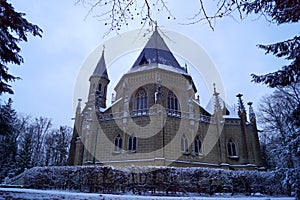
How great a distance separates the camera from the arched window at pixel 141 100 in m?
23.8

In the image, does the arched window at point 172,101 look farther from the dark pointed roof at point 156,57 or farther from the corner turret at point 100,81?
the corner turret at point 100,81

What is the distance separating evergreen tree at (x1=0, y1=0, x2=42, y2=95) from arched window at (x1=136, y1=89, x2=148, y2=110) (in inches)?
580

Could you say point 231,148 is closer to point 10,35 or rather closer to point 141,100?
point 141,100

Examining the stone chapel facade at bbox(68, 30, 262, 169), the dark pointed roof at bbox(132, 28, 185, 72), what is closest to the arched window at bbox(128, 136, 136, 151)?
the stone chapel facade at bbox(68, 30, 262, 169)

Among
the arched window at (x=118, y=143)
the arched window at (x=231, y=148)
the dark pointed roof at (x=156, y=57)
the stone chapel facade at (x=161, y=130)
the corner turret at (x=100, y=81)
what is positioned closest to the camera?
the stone chapel facade at (x=161, y=130)

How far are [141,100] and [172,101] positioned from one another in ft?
11.5

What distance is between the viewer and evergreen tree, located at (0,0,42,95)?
331 inches

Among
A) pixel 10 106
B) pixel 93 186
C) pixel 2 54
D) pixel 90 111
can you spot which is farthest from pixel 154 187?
pixel 10 106

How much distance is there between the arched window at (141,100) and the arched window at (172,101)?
104 inches

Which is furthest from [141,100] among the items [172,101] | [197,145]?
[197,145]

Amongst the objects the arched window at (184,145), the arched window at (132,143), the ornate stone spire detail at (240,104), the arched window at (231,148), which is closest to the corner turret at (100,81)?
the arched window at (132,143)

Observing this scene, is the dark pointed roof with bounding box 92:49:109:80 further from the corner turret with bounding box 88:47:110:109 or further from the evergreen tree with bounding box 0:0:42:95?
the evergreen tree with bounding box 0:0:42:95

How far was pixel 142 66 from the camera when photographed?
84.9ft

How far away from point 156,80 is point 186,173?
13144mm
